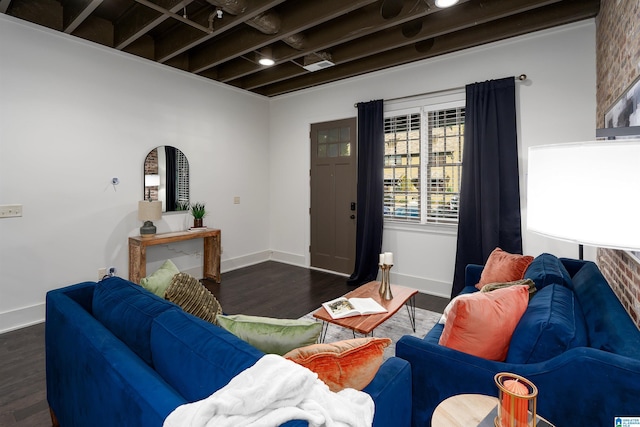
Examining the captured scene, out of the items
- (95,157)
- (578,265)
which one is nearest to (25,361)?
(95,157)

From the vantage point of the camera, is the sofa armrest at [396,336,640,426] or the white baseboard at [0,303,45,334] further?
the white baseboard at [0,303,45,334]

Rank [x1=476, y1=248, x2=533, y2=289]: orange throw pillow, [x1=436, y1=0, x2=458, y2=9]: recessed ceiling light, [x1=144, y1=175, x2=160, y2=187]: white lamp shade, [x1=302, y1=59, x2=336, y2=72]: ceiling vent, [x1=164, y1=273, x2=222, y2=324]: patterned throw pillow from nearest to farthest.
A: [x1=164, y1=273, x2=222, y2=324]: patterned throw pillow < [x1=476, y1=248, x2=533, y2=289]: orange throw pillow < [x1=436, y1=0, x2=458, y2=9]: recessed ceiling light < [x1=302, y1=59, x2=336, y2=72]: ceiling vent < [x1=144, y1=175, x2=160, y2=187]: white lamp shade

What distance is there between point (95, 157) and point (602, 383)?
A: 15.0ft

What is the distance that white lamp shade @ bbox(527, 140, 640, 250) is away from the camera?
0.70m

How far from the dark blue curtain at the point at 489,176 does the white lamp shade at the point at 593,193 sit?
9.97 ft

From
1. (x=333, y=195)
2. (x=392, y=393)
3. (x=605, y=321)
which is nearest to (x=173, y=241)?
(x=333, y=195)

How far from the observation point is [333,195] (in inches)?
201

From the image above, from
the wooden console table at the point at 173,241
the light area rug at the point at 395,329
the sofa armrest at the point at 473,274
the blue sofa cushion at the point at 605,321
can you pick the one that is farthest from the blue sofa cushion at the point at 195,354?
the wooden console table at the point at 173,241

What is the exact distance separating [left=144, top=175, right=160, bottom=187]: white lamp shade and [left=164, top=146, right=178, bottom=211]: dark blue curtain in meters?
0.14

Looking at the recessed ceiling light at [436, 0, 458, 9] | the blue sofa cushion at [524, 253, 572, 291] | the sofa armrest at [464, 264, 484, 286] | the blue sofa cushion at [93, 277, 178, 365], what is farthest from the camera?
the sofa armrest at [464, 264, 484, 286]

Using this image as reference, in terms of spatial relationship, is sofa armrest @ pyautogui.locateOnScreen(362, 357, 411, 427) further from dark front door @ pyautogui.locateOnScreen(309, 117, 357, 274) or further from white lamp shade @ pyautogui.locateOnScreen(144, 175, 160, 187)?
white lamp shade @ pyautogui.locateOnScreen(144, 175, 160, 187)

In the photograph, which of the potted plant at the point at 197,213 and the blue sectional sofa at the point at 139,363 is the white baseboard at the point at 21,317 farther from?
the blue sectional sofa at the point at 139,363

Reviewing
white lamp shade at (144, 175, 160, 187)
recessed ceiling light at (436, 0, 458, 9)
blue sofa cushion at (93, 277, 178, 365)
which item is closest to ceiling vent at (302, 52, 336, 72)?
recessed ceiling light at (436, 0, 458, 9)

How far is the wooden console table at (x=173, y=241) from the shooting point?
12.5ft
